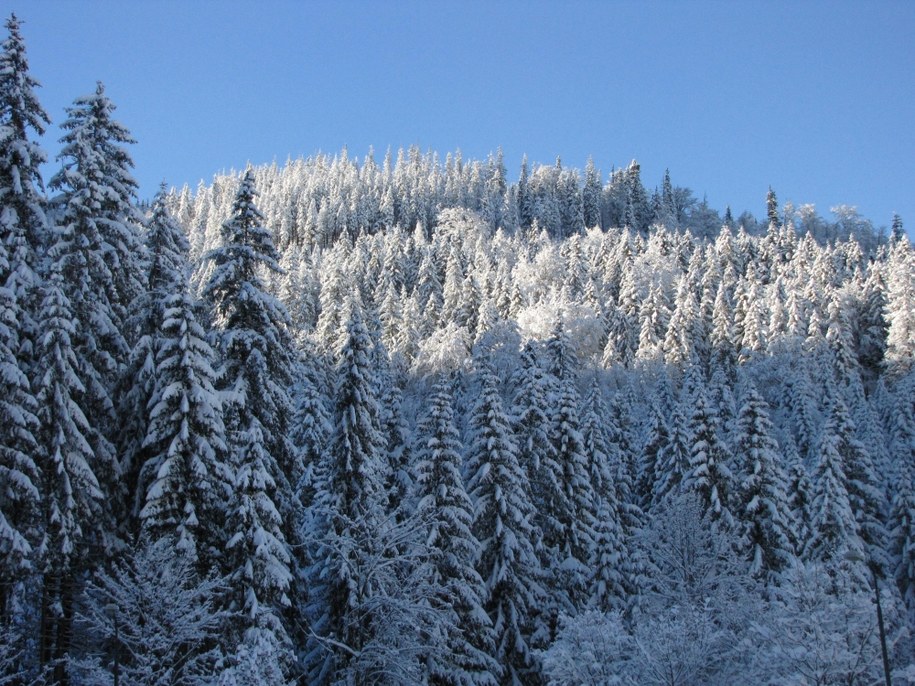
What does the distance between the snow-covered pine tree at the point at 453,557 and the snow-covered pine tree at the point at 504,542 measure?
3.72 feet

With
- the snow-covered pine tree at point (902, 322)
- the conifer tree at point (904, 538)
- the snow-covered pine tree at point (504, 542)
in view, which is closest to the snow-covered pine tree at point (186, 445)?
the snow-covered pine tree at point (504, 542)

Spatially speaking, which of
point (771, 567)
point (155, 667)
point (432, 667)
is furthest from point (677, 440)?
point (155, 667)

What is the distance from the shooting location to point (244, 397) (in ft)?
70.6

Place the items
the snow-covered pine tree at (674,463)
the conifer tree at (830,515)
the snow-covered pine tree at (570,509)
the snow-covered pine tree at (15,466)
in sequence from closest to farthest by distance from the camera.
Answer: the snow-covered pine tree at (15,466) → the snow-covered pine tree at (570,509) → the conifer tree at (830,515) → the snow-covered pine tree at (674,463)

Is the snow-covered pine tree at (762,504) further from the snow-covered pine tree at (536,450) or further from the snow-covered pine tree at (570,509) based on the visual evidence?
the snow-covered pine tree at (536,450)

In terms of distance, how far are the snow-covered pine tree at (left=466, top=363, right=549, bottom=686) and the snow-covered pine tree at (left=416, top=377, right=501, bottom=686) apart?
1.14 meters

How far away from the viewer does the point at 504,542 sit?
97.7ft

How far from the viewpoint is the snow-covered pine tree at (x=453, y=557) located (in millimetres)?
26344

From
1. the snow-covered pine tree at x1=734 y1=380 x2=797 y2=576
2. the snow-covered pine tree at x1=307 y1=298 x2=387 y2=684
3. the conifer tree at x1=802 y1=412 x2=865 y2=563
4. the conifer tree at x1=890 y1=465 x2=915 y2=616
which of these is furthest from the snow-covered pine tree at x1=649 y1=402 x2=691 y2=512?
the snow-covered pine tree at x1=307 y1=298 x2=387 y2=684

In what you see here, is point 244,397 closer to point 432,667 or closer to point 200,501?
point 200,501

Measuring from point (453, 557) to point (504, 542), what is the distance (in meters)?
3.33

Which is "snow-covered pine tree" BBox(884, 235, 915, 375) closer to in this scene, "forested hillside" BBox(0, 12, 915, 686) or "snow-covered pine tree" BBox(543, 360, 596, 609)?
"forested hillside" BBox(0, 12, 915, 686)

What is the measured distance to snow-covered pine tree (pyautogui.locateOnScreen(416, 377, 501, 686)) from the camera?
26344mm

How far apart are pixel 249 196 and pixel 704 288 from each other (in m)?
73.4
